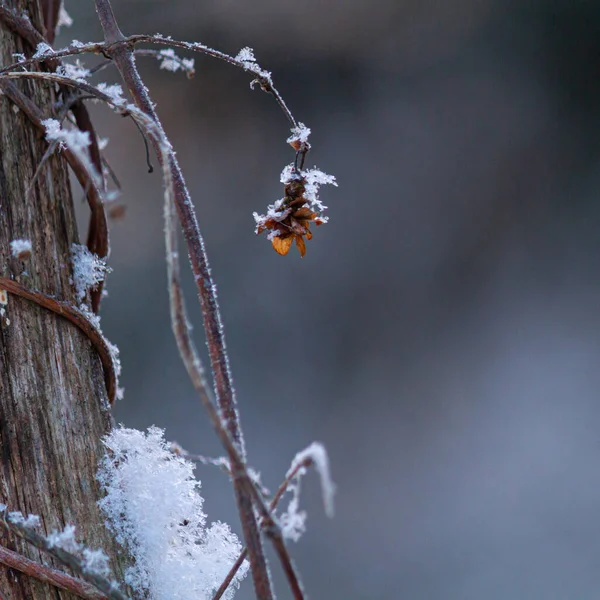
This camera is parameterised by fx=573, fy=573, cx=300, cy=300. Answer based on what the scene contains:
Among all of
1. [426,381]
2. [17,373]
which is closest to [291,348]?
[426,381]

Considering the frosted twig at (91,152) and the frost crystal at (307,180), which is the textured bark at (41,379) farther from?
the frost crystal at (307,180)

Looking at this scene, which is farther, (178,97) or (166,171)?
(178,97)

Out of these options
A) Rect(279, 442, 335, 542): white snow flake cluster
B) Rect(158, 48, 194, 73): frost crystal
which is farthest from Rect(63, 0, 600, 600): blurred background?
Rect(279, 442, 335, 542): white snow flake cluster

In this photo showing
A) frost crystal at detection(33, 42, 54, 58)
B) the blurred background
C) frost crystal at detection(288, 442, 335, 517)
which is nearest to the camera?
frost crystal at detection(288, 442, 335, 517)

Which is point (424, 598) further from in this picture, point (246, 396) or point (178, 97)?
point (178, 97)

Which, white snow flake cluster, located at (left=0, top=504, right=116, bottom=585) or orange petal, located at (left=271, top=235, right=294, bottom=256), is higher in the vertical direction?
orange petal, located at (left=271, top=235, right=294, bottom=256)

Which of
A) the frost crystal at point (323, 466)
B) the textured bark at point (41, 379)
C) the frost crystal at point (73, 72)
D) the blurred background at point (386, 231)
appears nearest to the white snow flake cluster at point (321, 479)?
the frost crystal at point (323, 466)

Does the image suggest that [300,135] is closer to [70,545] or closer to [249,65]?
[249,65]

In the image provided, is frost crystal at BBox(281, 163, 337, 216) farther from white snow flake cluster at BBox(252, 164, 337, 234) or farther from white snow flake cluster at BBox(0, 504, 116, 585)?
white snow flake cluster at BBox(0, 504, 116, 585)
